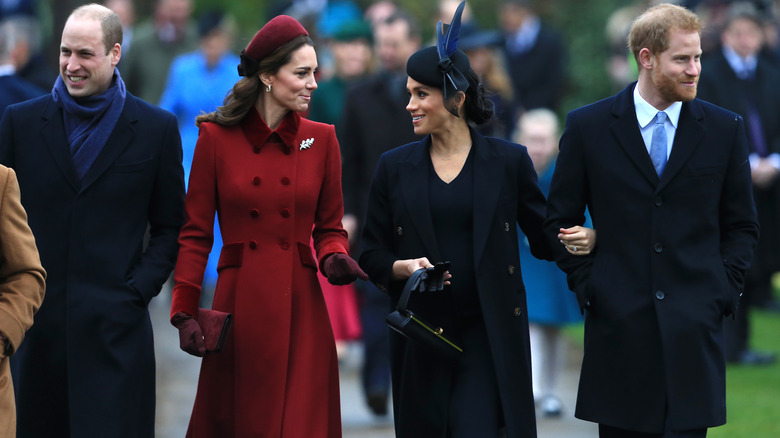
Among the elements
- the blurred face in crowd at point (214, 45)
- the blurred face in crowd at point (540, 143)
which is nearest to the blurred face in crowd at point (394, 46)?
the blurred face in crowd at point (540, 143)

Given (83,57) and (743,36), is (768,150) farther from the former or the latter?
(83,57)

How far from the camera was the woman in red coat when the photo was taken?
693 centimetres

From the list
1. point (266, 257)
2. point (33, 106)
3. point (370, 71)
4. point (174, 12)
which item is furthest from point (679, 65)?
point (174, 12)

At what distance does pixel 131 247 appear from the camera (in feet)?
22.9

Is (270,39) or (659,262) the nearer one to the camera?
(659,262)

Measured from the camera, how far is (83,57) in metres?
6.88

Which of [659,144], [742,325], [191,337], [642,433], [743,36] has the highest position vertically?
[743,36]

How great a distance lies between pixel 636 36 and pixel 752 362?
6347 mm

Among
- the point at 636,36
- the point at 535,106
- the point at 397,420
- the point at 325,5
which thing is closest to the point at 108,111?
the point at 397,420

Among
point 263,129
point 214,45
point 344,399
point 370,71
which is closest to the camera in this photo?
point 263,129

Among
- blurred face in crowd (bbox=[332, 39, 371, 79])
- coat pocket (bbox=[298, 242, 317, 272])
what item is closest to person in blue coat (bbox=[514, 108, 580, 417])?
blurred face in crowd (bbox=[332, 39, 371, 79])

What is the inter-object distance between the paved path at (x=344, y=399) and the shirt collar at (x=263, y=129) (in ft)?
10.4

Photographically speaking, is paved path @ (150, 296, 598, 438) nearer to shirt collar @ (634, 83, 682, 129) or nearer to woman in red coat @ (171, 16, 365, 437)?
woman in red coat @ (171, 16, 365, 437)

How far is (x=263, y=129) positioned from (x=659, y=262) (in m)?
1.90
